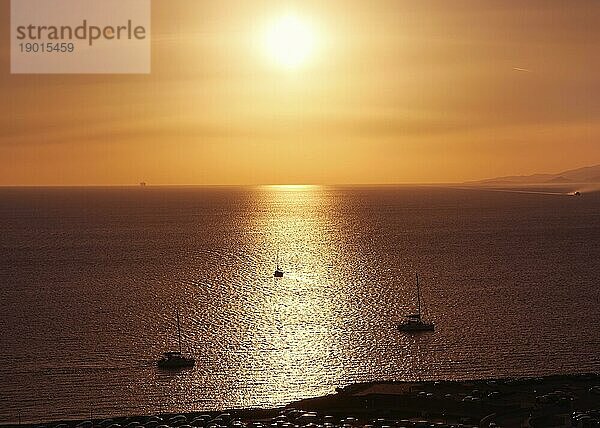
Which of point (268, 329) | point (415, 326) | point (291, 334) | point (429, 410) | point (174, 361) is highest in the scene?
point (415, 326)

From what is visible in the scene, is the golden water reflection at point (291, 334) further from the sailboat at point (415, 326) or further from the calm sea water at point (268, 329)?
the sailboat at point (415, 326)

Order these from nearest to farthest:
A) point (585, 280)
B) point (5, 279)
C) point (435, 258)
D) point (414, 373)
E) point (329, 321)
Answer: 1. point (414, 373)
2. point (329, 321)
3. point (585, 280)
4. point (5, 279)
5. point (435, 258)

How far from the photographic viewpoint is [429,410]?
6162 centimetres

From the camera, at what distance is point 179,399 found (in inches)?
2822

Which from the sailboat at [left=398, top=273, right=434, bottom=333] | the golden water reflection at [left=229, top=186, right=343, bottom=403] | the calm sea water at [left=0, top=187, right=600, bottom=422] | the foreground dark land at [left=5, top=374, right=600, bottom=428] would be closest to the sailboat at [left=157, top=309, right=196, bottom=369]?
the calm sea water at [left=0, top=187, right=600, bottom=422]

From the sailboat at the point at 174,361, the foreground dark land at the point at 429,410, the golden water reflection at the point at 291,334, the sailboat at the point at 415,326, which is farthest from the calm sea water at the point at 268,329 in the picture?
the foreground dark land at the point at 429,410

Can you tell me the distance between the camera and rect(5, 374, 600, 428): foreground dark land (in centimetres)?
5766

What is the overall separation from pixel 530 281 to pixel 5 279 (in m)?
95.8

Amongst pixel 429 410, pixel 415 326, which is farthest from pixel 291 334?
pixel 429 410

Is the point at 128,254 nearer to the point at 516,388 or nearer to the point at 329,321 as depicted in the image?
the point at 329,321

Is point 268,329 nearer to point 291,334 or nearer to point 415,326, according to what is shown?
point 291,334

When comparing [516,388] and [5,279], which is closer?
[516,388]

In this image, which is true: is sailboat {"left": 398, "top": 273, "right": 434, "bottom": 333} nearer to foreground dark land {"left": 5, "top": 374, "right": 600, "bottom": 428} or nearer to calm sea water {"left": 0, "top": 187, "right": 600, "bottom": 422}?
calm sea water {"left": 0, "top": 187, "right": 600, "bottom": 422}

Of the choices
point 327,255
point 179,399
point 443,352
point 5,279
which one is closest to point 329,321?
point 443,352
